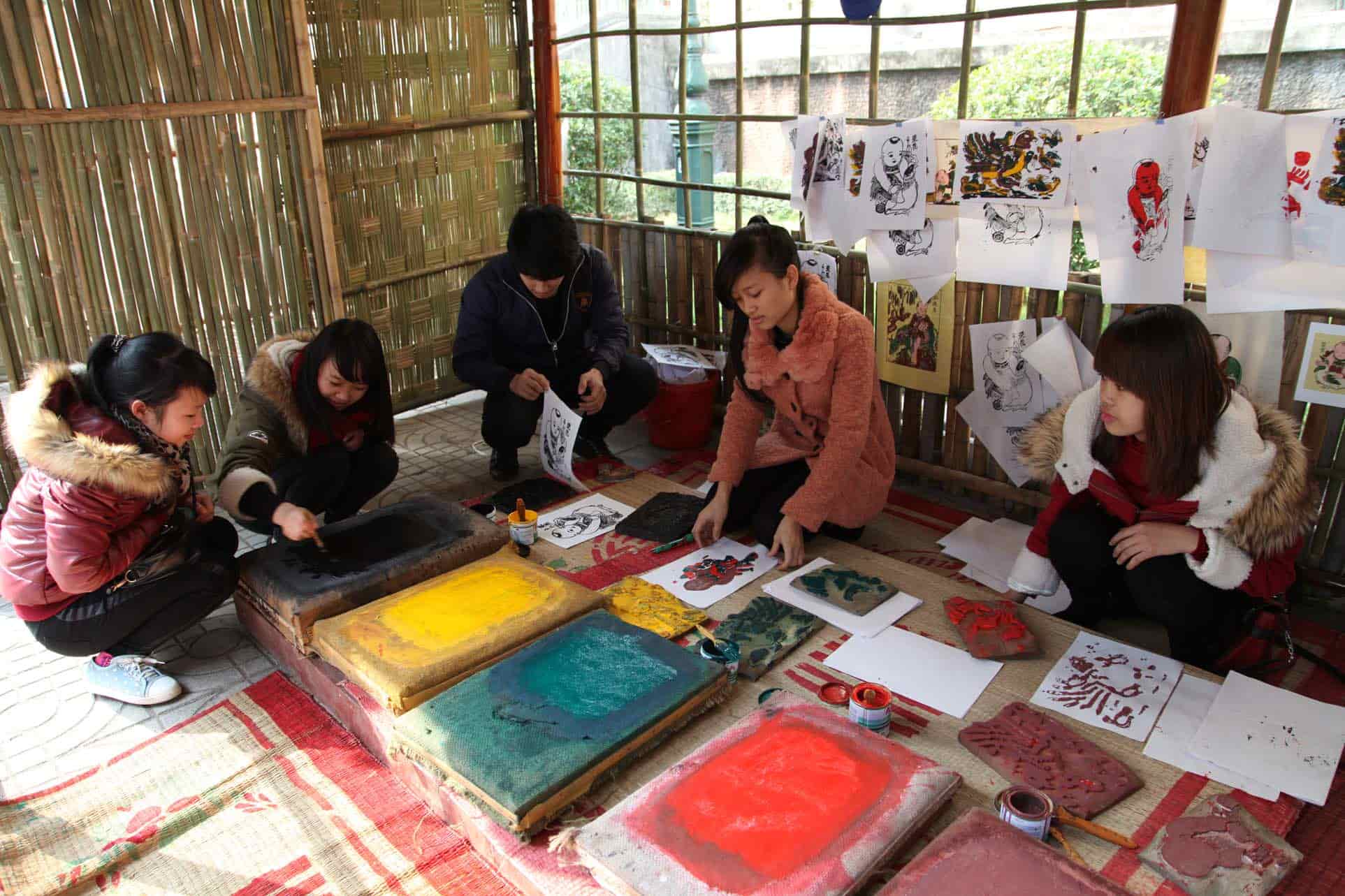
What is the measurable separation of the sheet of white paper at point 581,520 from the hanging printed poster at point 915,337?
1020mm

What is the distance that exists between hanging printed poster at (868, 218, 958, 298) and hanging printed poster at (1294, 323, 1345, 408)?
96 cm

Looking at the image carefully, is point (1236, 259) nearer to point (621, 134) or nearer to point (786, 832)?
point (786, 832)

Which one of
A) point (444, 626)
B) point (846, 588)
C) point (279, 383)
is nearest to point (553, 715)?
point (444, 626)

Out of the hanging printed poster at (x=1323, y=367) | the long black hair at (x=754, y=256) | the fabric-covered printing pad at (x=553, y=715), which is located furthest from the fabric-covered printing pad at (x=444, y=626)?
the hanging printed poster at (x=1323, y=367)

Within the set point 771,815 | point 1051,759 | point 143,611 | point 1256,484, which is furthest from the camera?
point 143,611

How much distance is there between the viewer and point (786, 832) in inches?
58.3

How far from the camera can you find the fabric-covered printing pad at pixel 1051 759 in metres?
1.66

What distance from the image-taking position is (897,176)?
2.81 metres

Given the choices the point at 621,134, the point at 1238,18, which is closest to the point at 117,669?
the point at 1238,18

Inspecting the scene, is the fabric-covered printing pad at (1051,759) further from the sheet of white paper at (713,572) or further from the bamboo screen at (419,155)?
the bamboo screen at (419,155)

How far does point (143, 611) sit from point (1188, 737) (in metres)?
2.34

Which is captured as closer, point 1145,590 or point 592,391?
point 1145,590

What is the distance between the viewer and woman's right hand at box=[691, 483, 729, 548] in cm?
260

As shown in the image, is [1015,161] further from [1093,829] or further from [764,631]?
[1093,829]
